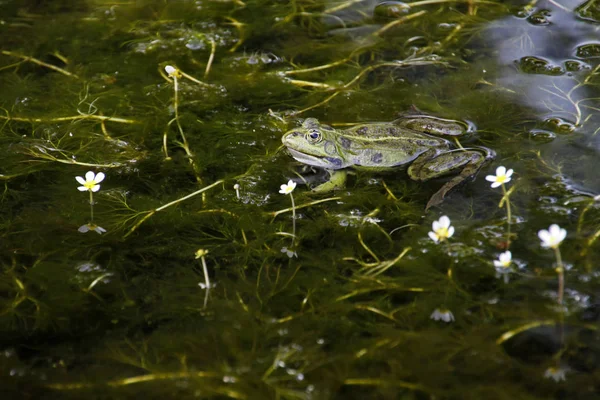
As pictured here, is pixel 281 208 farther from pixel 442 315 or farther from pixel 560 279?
pixel 560 279

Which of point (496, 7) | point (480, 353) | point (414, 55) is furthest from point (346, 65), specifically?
point (480, 353)

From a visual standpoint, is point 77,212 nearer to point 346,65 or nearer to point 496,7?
point 346,65

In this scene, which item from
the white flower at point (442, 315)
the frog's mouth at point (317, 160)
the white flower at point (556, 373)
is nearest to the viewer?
the white flower at point (556, 373)

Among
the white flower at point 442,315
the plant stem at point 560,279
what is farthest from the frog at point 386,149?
the white flower at point 442,315

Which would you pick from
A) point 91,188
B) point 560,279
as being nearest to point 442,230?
point 560,279

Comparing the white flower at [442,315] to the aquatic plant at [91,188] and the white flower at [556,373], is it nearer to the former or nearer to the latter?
the white flower at [556,373]

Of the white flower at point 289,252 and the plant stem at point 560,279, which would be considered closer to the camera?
the plant stem at point 560,279

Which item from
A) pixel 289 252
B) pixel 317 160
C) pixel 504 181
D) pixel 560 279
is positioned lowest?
pixel 289 252
